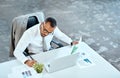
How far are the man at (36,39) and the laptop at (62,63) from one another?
19 centimetres

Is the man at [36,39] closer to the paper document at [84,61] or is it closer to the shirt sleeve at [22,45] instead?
the shirt sleeve at [22,45]

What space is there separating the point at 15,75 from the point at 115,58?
2.22 m

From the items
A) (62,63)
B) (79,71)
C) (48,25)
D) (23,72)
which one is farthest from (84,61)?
(23,72)

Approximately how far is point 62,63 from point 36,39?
514 millimetres

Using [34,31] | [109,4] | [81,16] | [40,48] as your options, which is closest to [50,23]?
[34,31]

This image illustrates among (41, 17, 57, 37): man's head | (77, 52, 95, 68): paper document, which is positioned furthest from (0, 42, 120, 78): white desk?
(41, 17, 57, 37): man's head

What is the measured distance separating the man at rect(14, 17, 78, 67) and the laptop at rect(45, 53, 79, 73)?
0.19m

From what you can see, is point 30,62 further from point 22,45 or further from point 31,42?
point 31,42

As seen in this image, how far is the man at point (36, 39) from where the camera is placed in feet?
7.62

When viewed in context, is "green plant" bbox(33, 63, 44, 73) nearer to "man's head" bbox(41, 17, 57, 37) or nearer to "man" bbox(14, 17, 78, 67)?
"man" bbox(14, 17, 78, 67)

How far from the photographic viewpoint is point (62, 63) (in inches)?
85.6

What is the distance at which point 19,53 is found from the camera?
234 cm

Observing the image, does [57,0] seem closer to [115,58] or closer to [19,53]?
[115,58]

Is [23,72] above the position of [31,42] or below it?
below
